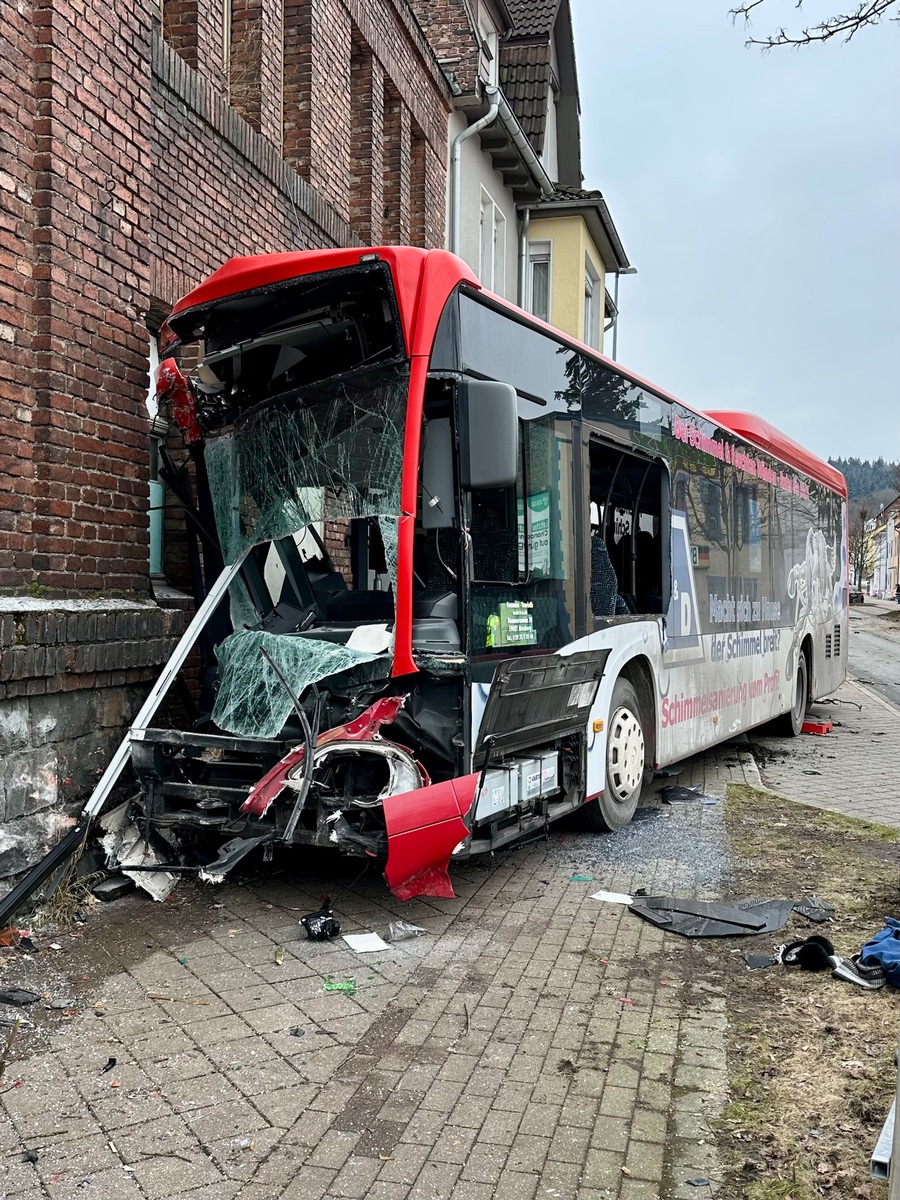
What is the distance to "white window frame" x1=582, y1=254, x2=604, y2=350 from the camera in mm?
21031

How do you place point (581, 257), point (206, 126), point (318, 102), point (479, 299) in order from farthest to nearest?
point (581, 257), point (318, 102), point (206, 126), point (479, 299)

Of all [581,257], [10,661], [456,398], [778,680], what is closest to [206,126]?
[456,398]

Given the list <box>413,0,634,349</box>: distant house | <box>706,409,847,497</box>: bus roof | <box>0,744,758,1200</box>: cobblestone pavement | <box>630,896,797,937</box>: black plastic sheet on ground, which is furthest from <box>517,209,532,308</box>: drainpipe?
<box>0,744,758,1200</box>: cobblestone pavement

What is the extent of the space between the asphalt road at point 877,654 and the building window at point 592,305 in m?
8.99

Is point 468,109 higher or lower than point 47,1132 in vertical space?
higher

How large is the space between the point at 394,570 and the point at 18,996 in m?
2.38

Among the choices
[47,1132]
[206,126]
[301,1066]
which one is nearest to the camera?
[47,1132]

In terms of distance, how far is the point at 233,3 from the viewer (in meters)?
8.64

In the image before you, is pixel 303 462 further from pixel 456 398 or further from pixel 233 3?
pixel 233 3

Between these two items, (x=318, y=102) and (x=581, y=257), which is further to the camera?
(x=581, y=257)

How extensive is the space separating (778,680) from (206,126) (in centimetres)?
808

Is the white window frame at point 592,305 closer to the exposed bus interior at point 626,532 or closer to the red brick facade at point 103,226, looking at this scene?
the red brick facade at point 103,226

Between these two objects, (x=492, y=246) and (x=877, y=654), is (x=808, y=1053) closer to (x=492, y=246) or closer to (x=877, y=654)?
(x=492, y=246)

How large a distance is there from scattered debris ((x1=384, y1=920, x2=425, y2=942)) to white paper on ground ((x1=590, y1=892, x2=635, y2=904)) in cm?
111
